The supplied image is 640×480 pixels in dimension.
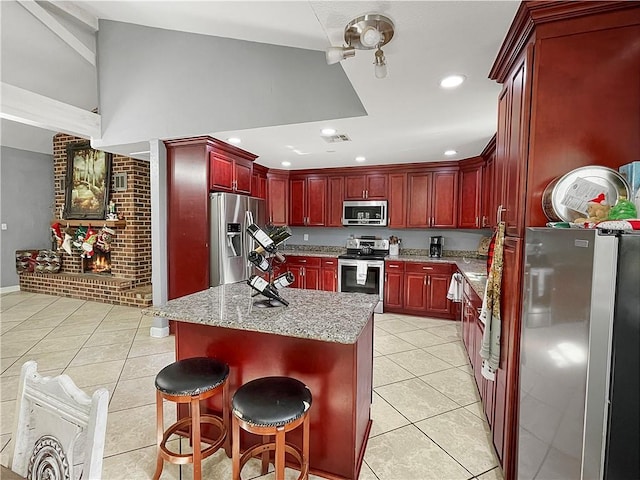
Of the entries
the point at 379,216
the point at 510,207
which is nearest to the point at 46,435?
the point at 510,207

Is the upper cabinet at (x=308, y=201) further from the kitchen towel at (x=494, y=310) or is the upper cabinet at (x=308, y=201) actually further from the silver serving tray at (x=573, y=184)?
the silver serving tray at (x=573, y=184)

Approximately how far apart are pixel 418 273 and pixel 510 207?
292 cm

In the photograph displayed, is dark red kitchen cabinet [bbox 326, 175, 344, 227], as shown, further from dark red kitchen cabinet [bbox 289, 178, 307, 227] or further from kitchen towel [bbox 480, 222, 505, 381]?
kitchen towel [bbox 480, 222, 505, 381]

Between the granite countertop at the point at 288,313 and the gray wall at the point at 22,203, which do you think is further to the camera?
the gray wall at the point at 22,203

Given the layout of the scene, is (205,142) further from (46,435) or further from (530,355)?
(530,355)

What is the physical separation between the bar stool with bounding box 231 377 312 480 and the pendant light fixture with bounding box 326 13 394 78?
1726 millimetres

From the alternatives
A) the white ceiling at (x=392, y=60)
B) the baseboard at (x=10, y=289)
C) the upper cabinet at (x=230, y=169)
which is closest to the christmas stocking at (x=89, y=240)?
the baseboard at (x=10, y=289)

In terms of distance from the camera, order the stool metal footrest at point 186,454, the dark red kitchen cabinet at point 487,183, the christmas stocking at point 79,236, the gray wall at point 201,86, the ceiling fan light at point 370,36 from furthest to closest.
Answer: the christmas stocking at point 79,236 < the dark red kitchen cabinet at point 487,183 < the gray wall at point 201,86 < the stool metal footrest at point 186,454 < the ceiling fan light at point 370,36

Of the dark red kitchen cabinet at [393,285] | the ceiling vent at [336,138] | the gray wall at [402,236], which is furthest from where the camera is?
the gray wall at [402,236]

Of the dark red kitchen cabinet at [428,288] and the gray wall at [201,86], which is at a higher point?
the gray wall at [201,86]

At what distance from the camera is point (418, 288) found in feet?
14.7

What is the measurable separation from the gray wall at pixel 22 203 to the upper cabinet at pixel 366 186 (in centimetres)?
630

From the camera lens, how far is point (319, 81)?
281cm

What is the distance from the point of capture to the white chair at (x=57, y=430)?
2.70ft
